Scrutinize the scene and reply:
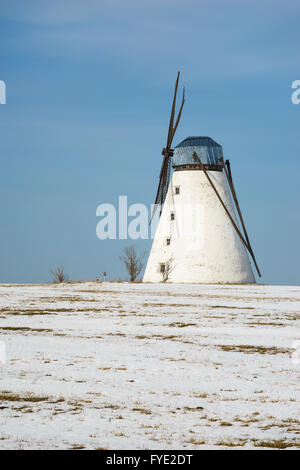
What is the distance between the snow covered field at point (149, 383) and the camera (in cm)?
715

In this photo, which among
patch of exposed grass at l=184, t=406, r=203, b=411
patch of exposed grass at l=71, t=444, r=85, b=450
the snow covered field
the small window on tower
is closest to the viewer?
patch of exposed grass at l=71, t=444, r=85, b=450

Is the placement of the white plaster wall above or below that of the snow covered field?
above

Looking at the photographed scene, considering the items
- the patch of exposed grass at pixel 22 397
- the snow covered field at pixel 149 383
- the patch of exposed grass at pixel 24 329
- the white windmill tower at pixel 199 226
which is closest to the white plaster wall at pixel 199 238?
the white windmill tower at pixel 199 226

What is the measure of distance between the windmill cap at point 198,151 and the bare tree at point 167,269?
739 cm

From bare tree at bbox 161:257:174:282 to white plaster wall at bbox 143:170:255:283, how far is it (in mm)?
258

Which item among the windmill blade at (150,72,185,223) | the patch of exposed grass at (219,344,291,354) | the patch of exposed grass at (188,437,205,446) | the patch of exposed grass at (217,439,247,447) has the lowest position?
the patch of exposed grass at (217,439,247,447)

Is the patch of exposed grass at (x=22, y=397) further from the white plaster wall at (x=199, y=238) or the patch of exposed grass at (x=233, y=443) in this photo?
the white plaster wall at (x=199, y=238)

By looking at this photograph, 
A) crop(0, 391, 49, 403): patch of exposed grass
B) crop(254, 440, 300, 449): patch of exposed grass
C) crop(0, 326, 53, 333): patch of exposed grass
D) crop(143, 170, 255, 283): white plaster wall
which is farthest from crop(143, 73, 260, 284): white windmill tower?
crop(254, 440, 300, 449): patch of exposed grass

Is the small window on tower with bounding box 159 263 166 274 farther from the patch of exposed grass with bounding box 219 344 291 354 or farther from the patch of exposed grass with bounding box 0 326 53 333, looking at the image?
the patch of exposed grass with bounding box 219 344 291 354

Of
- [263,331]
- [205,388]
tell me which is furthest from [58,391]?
[263,331]

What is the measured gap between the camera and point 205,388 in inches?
383

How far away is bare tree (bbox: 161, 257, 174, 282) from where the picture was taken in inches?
1817

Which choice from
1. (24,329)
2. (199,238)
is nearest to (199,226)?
(199,238)

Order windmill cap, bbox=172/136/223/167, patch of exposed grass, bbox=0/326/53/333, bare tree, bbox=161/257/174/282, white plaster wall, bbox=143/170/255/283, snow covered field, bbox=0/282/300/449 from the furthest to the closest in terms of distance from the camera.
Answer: windmill cap, bbox=172/136/223/167
bare tree, bbox=161/257/174/282
white plaster wall, bbox=143/170/255/283
patch of exposed grass, bbox=0/326/53/333
snow covered field, bbox=0/282/300/449
